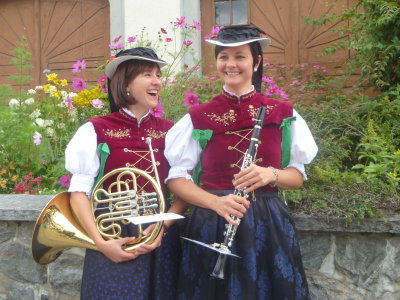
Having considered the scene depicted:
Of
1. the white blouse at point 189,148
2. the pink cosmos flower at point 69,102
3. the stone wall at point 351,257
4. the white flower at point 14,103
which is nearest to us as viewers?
the white blouse at point 189,148

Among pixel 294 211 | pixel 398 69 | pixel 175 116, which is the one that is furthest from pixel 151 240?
pixel 398 69

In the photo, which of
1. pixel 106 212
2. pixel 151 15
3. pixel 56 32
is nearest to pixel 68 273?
pixel 106 212

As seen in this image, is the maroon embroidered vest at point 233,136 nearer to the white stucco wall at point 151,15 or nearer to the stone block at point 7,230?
the stone block at point 7,230

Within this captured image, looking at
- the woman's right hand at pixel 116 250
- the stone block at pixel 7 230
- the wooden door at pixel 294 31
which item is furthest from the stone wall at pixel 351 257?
the wooden door at pixel 294 31

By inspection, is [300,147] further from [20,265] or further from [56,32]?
[56,32]

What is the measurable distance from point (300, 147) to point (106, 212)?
37.3 inches

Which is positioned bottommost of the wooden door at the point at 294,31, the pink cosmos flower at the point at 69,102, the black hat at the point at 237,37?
the pink cosmos flower at the point at 69,102

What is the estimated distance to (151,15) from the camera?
6.57 metres

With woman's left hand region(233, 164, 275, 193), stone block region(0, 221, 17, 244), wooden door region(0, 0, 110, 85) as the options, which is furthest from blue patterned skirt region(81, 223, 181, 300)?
wooden door region(0, 0, 110, 85)

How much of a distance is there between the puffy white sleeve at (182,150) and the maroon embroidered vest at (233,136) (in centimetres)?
5

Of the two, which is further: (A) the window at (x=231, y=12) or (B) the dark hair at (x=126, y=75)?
(A) the window at (x=231, y=12)

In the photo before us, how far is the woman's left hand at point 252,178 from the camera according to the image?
218 cm

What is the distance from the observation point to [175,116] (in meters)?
4.19

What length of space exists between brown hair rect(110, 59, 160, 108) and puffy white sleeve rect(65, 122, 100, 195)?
26 centimetres
